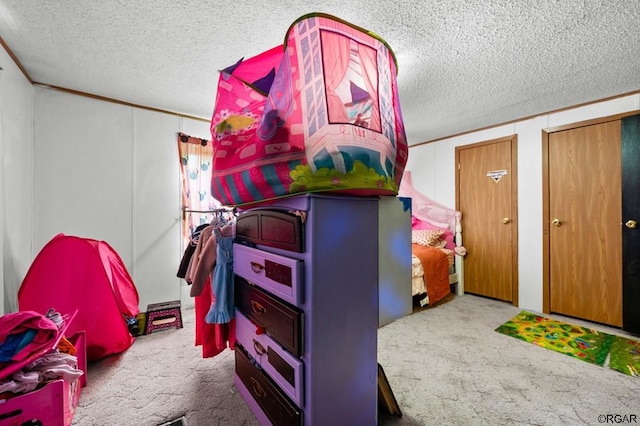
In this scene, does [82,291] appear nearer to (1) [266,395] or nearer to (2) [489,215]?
(1) [266,395]

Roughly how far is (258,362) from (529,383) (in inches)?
73.8

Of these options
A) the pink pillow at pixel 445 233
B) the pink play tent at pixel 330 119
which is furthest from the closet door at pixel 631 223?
the pink play tent at pixel 330 119

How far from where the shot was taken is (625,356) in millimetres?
2115

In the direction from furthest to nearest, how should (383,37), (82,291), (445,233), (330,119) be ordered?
(445,233) < (82,291) < (383,37) < (330,119)

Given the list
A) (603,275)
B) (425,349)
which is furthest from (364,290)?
(603,275)

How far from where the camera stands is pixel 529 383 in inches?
70.9

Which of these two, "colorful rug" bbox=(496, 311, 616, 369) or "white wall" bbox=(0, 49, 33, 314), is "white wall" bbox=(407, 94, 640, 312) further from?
"white wall" bbox=(0, 49, 33, 314)

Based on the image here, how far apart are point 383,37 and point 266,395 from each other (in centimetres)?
227

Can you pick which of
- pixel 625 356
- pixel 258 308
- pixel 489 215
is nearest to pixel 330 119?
pixel 258 308

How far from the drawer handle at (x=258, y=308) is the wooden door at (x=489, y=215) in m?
3.42


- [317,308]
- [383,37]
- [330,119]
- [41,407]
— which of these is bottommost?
[41,407]

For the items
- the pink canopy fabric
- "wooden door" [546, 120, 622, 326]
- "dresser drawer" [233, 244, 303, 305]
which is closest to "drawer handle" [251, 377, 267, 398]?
"dresser drawer" [233, 244, 303, 305]

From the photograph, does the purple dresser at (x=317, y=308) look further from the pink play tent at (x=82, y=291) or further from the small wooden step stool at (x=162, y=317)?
the small wooden step stool at (x=162, y=317)

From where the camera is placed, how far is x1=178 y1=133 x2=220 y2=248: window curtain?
3123mm
